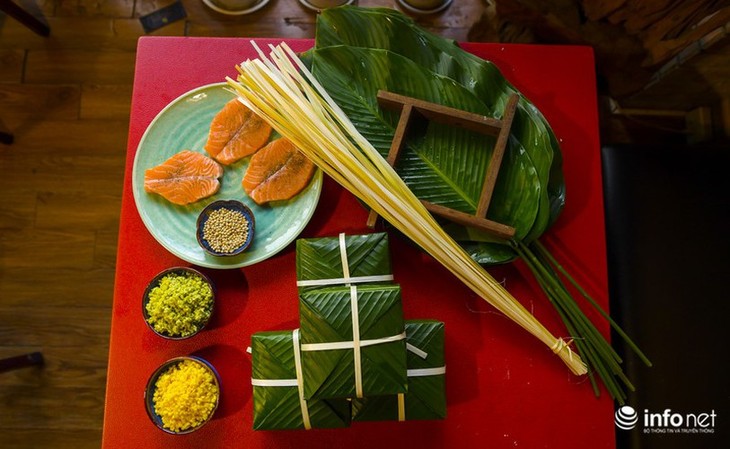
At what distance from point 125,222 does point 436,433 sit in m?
1.01

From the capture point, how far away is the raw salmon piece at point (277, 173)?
1.44 metres

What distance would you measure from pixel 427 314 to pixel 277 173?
0.55 meters

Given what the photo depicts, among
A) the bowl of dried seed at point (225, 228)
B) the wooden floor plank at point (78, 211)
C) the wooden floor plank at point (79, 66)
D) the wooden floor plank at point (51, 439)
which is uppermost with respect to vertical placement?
the wooden floor plank at point (79, 66)

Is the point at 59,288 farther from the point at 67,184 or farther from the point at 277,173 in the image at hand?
the point at 277,173

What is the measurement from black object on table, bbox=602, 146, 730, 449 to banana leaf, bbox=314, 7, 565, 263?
0.35 meters

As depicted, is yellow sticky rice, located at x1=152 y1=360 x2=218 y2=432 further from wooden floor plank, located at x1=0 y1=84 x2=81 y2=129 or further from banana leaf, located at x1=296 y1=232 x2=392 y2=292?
wooden floor plank, located at x1=0 y1=84 x2=81 y2=129

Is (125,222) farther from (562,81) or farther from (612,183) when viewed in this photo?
(612,183)

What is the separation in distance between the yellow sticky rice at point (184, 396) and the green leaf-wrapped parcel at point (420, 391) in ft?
1.22

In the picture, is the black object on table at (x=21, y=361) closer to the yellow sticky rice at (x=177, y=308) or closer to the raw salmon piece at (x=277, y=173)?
the yellow sticky rice at (x=177, y=308)

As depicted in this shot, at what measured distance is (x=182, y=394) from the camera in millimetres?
1315

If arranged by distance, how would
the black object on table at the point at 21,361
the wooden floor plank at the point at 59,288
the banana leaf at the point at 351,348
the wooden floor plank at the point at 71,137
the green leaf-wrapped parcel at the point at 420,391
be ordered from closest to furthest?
the banana leaf at the point at 351,348
the green leaf-wrapped parcel at the point at 420,391
the black object on table at the point at 21,361
the wooden floor plank at the point at 59,288
the wooden floor plank at the point at 71,137

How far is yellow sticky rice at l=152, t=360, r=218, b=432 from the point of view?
51.6 inches

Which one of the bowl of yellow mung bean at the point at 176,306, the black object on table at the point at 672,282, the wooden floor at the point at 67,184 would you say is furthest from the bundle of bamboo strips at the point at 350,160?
the wooden floor at the point at 67,184

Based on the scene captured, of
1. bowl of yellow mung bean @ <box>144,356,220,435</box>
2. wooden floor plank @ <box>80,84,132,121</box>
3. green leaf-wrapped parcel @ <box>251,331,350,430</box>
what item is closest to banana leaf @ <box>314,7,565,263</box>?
green leaf-wrapped parcel @ <box>251,331,350,430</box>
